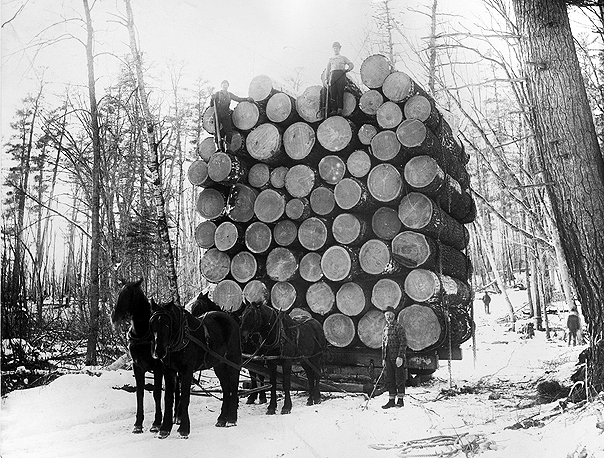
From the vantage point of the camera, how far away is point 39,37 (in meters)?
2.84

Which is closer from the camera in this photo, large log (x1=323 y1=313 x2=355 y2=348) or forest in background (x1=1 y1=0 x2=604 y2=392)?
forest in background (x1=1 y1=0 x2=604 y2=392)

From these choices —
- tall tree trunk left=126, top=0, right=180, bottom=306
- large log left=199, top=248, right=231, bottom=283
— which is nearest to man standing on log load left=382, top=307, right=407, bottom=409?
tall tree trunk left=126, top=0, right=180, bottom=306

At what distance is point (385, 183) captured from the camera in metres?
3.39

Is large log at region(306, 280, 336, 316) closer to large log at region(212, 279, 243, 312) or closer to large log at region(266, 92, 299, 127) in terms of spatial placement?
large log at region(212, 279, 243, 312)

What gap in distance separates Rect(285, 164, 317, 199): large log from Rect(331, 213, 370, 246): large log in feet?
1.33

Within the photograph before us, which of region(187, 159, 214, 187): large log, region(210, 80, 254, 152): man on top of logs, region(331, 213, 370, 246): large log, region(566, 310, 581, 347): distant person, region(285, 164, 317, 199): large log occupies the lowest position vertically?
region(566, 310, 581, 347): distant person

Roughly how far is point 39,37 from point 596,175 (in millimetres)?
3276

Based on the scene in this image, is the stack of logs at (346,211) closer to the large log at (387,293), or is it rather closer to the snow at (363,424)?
the large log at (387,293)

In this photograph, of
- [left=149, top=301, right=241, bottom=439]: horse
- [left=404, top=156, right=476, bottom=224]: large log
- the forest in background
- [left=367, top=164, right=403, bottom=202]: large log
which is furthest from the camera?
[left=367, top=164, right=403, bottom=202]: large log

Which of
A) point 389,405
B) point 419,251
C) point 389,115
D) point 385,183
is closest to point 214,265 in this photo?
point 385,183

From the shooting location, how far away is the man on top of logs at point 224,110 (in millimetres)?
3121

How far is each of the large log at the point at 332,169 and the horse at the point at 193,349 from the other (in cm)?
124

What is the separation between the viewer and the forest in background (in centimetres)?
289

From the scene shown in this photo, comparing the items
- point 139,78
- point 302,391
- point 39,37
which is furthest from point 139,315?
point 302,391
